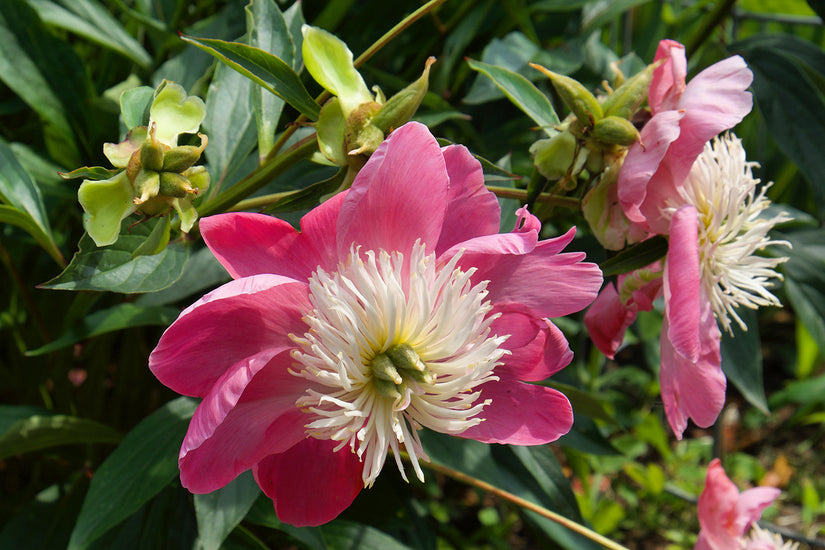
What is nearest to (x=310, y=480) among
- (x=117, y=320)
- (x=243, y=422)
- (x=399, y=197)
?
(x=243, y=422)

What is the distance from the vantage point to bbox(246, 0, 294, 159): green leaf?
527mm

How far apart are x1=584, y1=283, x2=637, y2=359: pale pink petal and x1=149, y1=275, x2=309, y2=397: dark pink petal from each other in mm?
247

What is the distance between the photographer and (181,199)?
0.40 m

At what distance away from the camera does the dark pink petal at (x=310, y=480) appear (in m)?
0.42

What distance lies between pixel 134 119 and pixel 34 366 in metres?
0.52

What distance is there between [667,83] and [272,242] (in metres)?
0.29

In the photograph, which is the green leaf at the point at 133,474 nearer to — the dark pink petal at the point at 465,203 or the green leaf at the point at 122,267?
the green leaf at the point at 122,267

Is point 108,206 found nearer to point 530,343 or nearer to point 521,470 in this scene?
point 530,343

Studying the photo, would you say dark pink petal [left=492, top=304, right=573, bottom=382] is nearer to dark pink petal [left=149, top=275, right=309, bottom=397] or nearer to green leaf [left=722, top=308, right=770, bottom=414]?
dark pink petal [left=149, top=275, right=309, bottom=397]

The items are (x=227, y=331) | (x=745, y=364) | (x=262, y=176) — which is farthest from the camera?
(x=745, y=364)

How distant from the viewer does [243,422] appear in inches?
15.1

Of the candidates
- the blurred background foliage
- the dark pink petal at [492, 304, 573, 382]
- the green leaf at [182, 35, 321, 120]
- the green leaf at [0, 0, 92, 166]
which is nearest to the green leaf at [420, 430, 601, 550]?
the blurred background foliage

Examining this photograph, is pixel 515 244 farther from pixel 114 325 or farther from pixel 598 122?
pixel 114 325

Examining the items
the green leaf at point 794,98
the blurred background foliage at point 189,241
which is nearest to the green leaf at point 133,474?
the blurred background foliage at point 189,241
